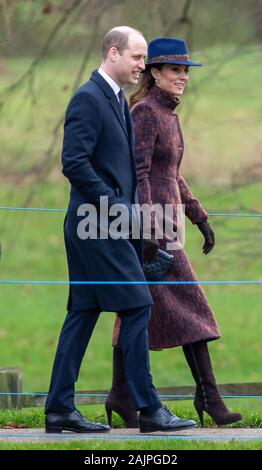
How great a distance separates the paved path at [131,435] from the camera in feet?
26.2

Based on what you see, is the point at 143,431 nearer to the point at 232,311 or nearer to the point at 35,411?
the point at 35,411

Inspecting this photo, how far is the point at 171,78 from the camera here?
27.6 feet

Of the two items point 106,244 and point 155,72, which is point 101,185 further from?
point 155,72

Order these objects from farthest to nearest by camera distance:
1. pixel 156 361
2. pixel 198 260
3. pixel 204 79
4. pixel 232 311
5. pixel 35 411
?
1. pixel 232 311
2. pixel 156 361
3. pixel 198 260
4. pixel 204 79
5. pixel 35 411

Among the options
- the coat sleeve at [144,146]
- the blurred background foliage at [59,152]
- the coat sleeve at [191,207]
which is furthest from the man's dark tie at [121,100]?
the blurred background foliage at [59,152]

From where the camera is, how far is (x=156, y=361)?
2095cm

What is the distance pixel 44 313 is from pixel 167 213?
15754 mm

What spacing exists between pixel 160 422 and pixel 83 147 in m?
1.36

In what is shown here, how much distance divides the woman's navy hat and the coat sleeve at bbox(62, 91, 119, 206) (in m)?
0.70

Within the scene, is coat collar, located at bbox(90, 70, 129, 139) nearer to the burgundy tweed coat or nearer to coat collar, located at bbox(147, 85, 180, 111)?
the burgundy tweed coat

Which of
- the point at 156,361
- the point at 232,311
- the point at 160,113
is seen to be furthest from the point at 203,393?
the point at 232,311

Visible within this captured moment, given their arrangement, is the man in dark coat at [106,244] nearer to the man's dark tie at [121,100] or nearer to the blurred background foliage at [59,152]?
the man's dark tie at [121,100]

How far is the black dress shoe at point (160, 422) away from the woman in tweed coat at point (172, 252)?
45 cm

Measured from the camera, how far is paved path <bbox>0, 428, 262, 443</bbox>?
26.2 ft
